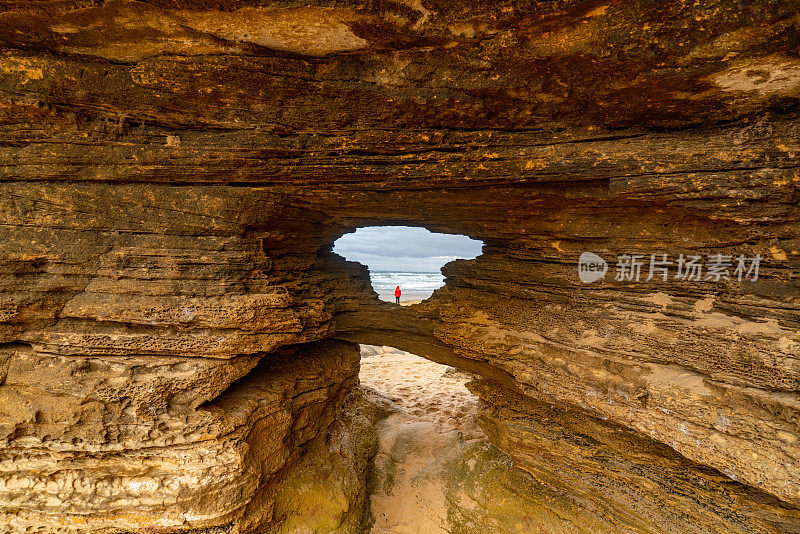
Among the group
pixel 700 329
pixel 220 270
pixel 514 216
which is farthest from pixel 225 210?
pixel 700 329

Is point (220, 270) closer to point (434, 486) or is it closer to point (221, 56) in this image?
point (221, 56)

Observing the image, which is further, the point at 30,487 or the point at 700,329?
the point at 30,487

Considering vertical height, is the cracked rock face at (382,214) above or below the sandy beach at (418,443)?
above

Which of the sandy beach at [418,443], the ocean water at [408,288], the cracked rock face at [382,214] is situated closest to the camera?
the cracked rock face at [382,214]

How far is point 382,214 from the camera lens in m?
5.88

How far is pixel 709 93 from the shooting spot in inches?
144

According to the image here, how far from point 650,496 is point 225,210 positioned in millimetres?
7876
